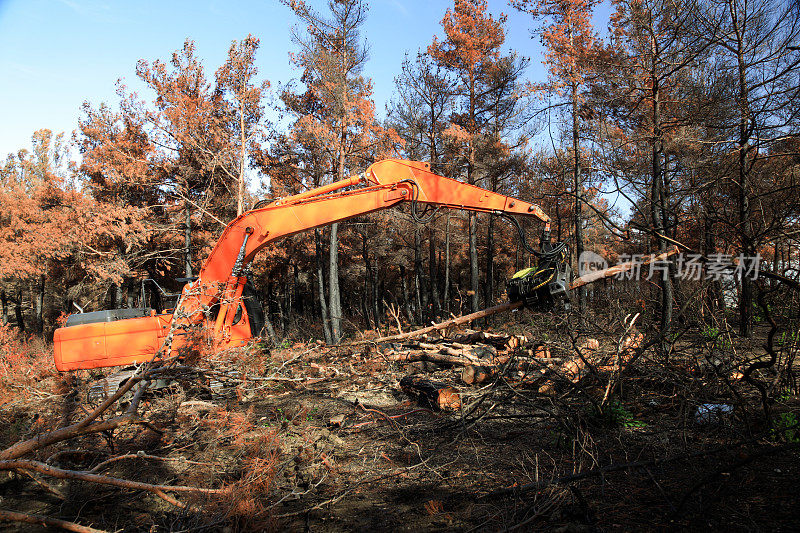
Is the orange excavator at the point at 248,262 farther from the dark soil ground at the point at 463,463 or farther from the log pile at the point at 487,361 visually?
the log pile at the point at 487,361

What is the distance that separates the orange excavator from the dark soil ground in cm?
86

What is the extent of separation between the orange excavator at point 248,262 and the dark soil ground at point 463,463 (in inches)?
34.0

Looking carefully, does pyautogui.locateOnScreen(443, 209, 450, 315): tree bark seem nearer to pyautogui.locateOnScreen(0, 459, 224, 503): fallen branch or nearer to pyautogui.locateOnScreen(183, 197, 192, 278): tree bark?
pyautogui.locateOnScreen(183, 197, 192, 278): tree bark

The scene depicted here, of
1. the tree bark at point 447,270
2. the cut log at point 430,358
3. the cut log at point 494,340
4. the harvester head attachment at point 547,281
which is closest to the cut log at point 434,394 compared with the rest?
the cut log at point 430,358

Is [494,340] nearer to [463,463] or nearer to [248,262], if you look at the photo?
[463,463]

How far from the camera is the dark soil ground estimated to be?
323cm

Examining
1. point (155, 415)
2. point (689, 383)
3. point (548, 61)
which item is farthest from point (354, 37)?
point (689, 383)

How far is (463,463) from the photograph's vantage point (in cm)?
471

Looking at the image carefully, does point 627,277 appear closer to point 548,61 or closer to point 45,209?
point 548,61

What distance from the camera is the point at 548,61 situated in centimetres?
1537

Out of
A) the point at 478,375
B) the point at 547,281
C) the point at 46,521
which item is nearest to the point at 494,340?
the point at 478,375

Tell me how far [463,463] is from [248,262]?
18.4 feet

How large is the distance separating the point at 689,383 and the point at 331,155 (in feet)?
48.5

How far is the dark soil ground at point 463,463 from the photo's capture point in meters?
3.23
